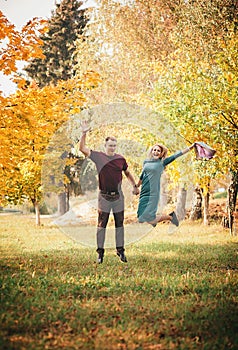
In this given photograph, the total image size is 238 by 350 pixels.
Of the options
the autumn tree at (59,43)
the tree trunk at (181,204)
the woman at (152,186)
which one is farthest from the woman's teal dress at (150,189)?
the autumn tree at (59,43)

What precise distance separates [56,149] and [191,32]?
602 centimetres

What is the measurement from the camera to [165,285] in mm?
6129

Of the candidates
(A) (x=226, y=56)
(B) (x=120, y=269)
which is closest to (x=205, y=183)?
(A) (x=226, y=56)

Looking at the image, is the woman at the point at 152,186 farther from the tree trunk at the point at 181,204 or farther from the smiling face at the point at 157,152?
the tree trunk at the point at 181,204

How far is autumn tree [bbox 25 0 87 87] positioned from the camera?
2409 centimetres

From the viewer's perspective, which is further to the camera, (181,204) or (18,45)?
(181,204)

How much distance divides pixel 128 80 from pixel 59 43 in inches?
272

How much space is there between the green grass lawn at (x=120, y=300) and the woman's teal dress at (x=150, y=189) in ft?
3.13

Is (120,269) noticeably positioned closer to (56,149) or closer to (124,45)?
(56,149)

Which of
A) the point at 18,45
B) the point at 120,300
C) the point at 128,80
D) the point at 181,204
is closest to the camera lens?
the point at 120,300

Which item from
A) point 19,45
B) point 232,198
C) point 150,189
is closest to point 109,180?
point 150,189

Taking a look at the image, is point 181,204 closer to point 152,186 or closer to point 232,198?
point 232,198

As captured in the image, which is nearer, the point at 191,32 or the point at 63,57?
the point at 191,32

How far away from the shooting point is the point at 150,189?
7410 mm
